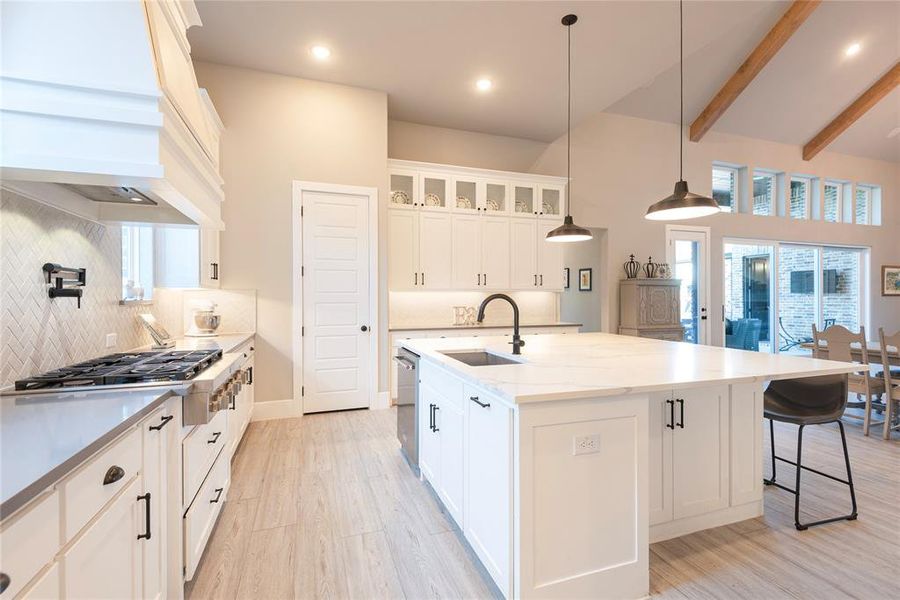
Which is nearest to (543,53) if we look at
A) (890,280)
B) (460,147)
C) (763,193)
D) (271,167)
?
(460,147)

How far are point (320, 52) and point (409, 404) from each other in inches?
131

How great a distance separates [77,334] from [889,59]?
970 centimetres

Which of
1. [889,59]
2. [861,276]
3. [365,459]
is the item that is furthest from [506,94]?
[861,276]

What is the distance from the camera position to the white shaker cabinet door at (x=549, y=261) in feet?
17.5

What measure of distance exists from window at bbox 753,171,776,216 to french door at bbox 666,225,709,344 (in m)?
1.35

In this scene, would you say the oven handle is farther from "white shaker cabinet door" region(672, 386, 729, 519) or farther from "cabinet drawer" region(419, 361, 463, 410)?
"white shaker cabinet door" region(672, 386, 729, 519)

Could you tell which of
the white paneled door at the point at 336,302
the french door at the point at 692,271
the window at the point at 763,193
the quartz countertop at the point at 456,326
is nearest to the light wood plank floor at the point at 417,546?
the white paneled door at the point at 336,302

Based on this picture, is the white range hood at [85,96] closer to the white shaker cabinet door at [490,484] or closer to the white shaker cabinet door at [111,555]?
the white shaker cabinet door at [111,555]

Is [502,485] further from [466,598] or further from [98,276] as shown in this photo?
[98,276]

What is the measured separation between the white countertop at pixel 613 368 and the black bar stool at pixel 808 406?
37cm

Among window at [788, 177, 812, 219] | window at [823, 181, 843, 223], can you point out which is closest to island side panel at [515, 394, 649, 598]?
window at [788, 177, 812, 219]

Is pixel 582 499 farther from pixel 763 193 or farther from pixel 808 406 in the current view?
pixel 763 193

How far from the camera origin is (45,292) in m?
1.70

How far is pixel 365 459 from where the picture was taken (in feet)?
9.85
